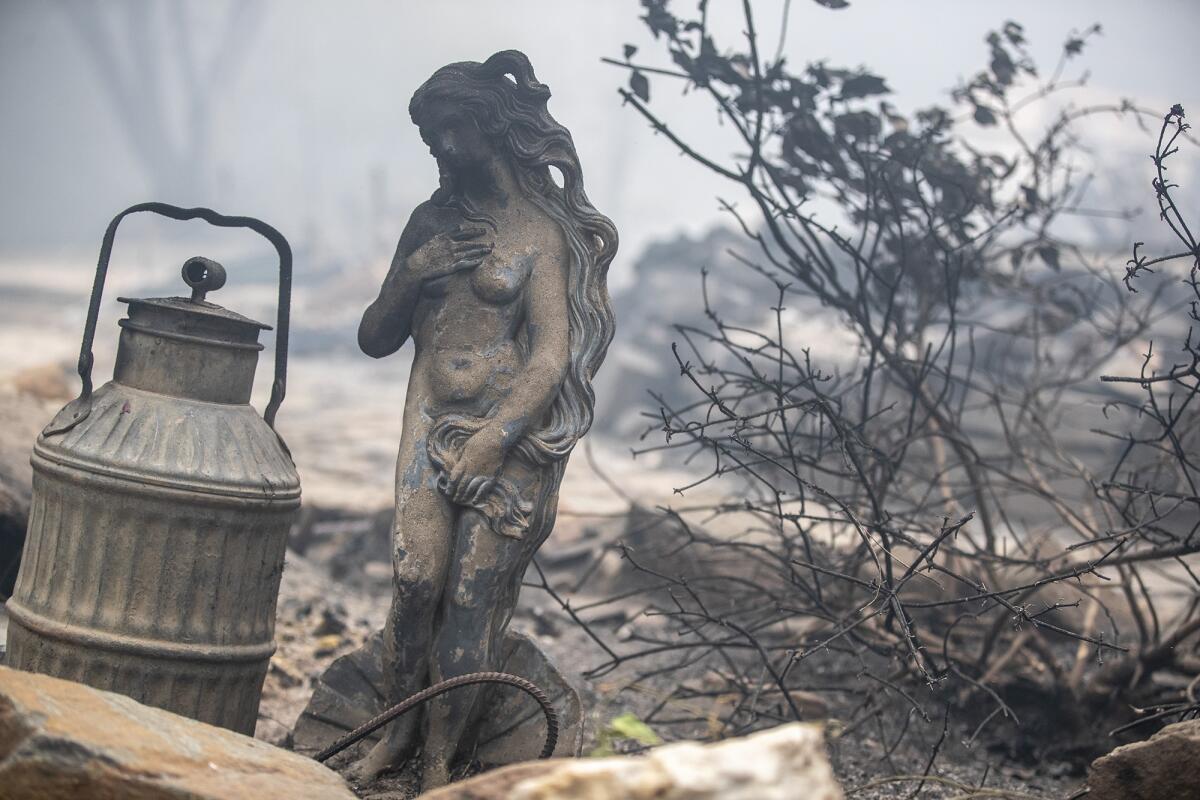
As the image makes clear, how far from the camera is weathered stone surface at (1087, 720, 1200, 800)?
289 centimetres

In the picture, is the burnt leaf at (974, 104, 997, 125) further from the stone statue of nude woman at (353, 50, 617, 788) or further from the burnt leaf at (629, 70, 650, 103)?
the stone statue of nude woman at (353, 50, 617, 788)

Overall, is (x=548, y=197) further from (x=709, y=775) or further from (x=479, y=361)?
(x=709, y=775)

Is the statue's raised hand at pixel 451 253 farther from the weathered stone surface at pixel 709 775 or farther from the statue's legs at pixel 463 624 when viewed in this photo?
the weathered stone surface at pixel 709 775

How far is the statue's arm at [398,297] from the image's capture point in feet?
11.5

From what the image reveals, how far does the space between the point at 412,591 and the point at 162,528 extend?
73 centimetres

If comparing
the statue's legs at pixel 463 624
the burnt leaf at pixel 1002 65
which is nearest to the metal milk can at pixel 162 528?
the statue's legs at pixel 463 624

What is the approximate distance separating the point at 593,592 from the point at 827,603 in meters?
2.80

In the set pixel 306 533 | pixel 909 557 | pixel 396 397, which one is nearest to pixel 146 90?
pixel 396 397

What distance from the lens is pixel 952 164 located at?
17.5ft

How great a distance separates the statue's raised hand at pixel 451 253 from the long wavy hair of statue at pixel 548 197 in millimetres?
80

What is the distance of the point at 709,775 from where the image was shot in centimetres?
170

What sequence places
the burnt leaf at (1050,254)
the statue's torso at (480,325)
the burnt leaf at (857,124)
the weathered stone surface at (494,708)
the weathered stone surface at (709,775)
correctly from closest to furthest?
1. the weathered stone surface at (709,775)
2. the statue's torso at (480,325)
3. the weathered stone surface at (494,708)
4. the burnt leaf at (857,124)
5. the burnt leaf at (1050,254)

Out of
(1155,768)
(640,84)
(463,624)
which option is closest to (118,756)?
(463,624)

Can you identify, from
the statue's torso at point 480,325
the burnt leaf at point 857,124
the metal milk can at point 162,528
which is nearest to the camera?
the metal milk can at point 162,528
